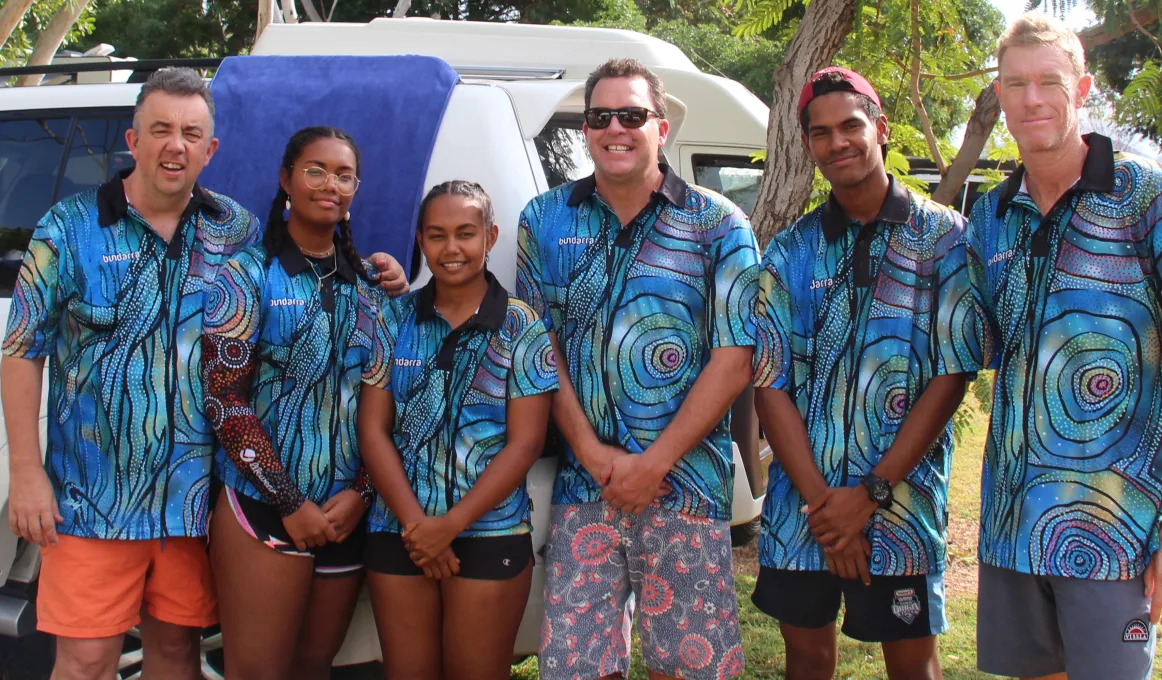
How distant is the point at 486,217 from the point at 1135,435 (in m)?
1.68

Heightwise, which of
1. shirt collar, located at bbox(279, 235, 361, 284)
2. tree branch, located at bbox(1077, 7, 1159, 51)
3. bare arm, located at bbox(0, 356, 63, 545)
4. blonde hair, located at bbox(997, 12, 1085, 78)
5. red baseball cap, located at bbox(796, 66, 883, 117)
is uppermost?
tree branch, located at bbox(1077, 7, 1159, 51)

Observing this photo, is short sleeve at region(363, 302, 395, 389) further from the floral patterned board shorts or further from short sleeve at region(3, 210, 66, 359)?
short sleeve at region(3, 210, 66, 359)

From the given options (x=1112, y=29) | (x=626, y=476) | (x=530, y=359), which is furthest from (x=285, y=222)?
(x=1112, y=29)

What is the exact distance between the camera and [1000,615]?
267 centimetres

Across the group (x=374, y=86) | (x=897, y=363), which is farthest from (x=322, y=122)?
(x=897, y=363)

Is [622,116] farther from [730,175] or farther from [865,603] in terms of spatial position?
[730,175]

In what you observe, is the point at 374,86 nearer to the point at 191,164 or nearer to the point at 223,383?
the point at 191,164

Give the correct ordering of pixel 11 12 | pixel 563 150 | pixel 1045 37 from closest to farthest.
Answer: pixel 1045 37, pixel 563 150, pixel 11 12

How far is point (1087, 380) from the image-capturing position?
97.5 inches

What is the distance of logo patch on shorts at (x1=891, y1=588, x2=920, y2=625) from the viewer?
9.24 feet

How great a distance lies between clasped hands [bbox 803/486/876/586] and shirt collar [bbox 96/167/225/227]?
71.1 inches

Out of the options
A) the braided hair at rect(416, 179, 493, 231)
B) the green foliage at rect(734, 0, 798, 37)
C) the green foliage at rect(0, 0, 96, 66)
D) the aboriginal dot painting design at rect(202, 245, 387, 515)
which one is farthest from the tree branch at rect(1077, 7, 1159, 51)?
the green foliage at rect(0, 0, 96, 66)

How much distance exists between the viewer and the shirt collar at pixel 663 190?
296 cm

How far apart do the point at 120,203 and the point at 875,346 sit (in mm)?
2016
